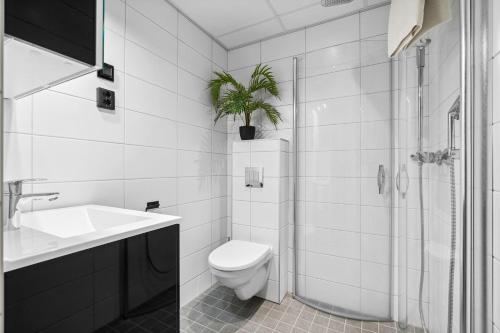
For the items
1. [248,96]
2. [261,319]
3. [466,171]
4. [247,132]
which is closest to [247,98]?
[248,96]

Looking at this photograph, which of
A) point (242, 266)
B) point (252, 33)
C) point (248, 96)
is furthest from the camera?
point (252, 33)

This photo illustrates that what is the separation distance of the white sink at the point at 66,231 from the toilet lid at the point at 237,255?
2.25ft

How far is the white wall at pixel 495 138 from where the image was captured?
2.00 feet

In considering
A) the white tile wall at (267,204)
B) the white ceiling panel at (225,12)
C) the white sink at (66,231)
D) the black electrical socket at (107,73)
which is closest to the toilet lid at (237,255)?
the white tile wall at (267,204)

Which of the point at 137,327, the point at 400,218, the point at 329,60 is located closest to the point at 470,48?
the point at 400,218

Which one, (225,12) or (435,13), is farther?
(225,12)

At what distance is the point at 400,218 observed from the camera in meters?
1.40

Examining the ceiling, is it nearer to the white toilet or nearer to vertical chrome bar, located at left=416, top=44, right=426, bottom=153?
vertical chrome bar, located at left=416, top=44, right=426, bottom=153

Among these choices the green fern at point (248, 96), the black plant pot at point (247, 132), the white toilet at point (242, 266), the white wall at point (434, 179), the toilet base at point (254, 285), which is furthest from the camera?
the black plant pot at point (247, 132)

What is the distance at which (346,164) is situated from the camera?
166 centimetres

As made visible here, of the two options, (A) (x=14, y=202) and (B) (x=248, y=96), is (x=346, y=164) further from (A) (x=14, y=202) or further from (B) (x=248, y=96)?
(A) (x=14, y=202)

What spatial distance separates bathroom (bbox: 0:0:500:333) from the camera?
2.19ft

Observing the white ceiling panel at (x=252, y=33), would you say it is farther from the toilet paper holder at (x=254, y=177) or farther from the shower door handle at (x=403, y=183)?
the shower door handle at (x=403, y=183)

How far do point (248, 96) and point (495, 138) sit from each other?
1.56 meters
